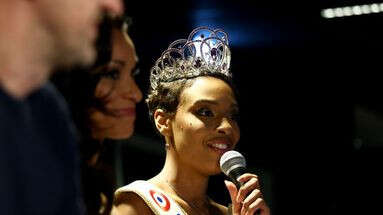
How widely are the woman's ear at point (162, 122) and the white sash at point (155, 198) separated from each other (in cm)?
20

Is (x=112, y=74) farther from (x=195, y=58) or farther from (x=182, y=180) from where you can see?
(x=195, y=58)

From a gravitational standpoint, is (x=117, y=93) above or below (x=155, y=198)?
above

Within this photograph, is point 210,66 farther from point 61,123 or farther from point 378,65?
point 378,65

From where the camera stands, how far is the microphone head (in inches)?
93.1

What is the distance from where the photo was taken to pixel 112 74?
1767mm

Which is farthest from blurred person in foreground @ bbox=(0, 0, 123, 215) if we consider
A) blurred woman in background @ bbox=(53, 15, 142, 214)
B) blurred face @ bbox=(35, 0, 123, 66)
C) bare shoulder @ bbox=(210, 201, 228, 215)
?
bare shoulder @ bbox=(210, 201, 228, 215)

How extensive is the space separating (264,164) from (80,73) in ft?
11.8

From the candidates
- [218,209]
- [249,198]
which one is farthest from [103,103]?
[218,209]

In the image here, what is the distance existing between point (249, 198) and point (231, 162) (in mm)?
137

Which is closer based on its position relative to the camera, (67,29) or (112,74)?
(67,29)

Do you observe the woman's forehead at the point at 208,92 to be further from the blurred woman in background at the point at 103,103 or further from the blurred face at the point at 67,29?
the blurred face at the point at 67,29

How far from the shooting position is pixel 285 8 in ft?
15.9

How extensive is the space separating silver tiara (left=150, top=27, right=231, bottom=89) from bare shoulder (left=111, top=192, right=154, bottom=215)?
45 cm

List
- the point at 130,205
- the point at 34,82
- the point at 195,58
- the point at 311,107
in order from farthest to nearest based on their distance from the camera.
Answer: the point at 311,107
the point at 195,58
the point at 130,205
the point at 34,82
